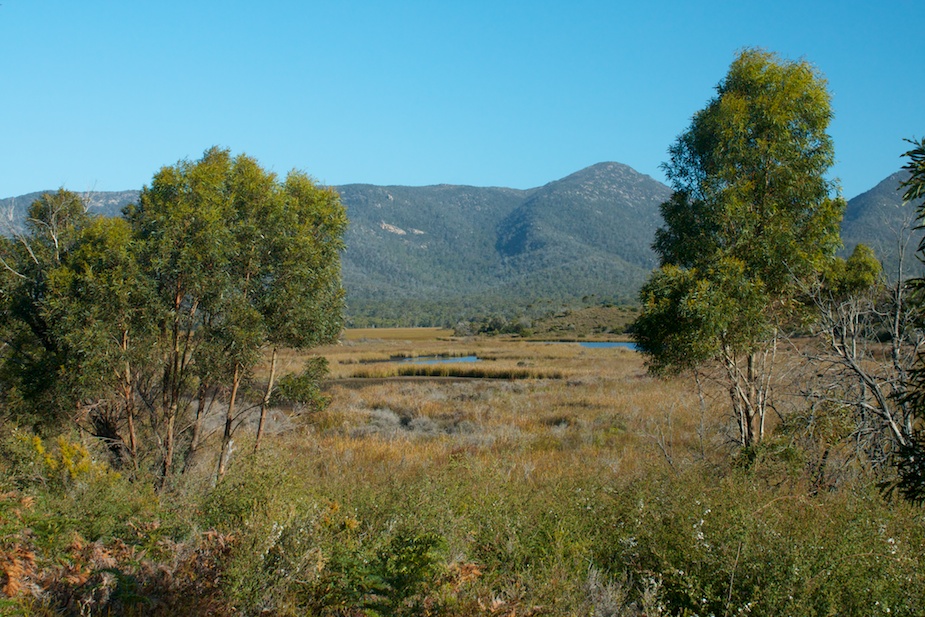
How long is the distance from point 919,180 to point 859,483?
18.2 feet

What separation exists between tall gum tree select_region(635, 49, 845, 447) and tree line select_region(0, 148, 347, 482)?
270 inches

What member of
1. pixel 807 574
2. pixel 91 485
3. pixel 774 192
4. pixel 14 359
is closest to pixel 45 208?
pixel 14 359

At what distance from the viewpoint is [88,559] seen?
16.1 feet

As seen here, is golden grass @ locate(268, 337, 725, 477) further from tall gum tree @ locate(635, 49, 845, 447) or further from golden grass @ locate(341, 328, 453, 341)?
golden grass @ locate(341, 328, 453, 341)

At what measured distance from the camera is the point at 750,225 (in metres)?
9.82

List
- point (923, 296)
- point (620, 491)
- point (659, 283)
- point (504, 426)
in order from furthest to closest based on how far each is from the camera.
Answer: point (504, 426), point (659, 283), point (620, 491), point (923, 296)

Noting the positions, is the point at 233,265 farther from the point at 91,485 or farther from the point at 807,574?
the point at 807,574

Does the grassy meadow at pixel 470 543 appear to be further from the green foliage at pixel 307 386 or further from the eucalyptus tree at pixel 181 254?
the green foliage at pixel 307 386

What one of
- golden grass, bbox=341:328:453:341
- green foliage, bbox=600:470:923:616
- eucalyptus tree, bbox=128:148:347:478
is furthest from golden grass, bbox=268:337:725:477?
golden grass, bbox=341:328:453:341

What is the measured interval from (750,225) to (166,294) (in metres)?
10.3

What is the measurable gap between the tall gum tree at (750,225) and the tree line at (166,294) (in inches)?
270

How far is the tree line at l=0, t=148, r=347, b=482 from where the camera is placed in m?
11.6

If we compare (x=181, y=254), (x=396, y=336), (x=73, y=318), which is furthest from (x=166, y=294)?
(x=396, y=336)

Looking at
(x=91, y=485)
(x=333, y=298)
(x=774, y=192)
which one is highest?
(x=774, y=192)
